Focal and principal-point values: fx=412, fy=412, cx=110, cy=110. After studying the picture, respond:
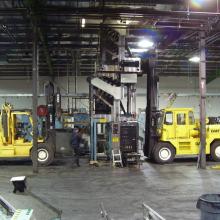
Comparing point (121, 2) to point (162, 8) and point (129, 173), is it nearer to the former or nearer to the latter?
point (162, 8)

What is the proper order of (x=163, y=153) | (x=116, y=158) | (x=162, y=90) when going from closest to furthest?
1. (x=116, y=158)
2. (x=163, y=153)
3. (x=162, y=90)

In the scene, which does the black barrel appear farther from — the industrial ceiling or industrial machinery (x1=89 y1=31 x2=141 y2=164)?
industrial machinery (x1=89 y1=31 x2=141 y2=164)

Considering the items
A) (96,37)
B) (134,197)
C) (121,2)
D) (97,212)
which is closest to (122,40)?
(121,2)

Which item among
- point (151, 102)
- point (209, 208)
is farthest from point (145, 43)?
point (209, 208)

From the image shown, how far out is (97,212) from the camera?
8680 millimetres

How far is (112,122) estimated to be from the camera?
15930mm

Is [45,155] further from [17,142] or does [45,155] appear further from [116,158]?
[116,158]

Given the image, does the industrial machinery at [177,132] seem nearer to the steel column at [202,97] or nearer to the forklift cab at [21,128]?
the steel column at [202,97]

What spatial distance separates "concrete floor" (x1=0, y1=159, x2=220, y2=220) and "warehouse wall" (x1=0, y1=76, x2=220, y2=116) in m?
11.1

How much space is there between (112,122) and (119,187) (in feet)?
15.1

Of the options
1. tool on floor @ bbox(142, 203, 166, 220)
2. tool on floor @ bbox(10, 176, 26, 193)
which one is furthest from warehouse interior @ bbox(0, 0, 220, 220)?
tool on floor @ bbox(142, 203, 166, 220)

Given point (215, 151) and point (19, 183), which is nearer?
point (19, 183)

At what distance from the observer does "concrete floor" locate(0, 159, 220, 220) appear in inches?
348

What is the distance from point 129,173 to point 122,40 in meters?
5.23
